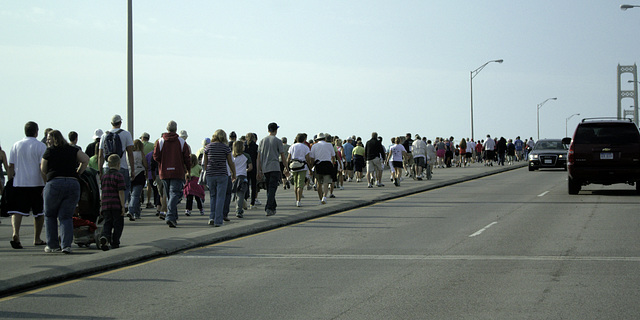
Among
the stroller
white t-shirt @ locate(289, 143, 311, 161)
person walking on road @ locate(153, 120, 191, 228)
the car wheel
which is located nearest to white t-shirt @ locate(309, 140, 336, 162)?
white t-shirt @ locate(289, 143, 311, 161)

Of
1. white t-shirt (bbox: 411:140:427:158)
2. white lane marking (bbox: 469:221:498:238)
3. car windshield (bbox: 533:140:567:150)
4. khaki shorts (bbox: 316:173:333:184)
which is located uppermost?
car windshield (bbox: 533:140:567:150)

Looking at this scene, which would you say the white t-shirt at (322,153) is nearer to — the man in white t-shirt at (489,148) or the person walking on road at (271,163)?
the person walking on road at (271,163)

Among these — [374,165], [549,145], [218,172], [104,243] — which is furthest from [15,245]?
[549,145]

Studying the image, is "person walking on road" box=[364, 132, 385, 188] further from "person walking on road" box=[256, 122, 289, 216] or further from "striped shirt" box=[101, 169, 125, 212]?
"striped shirt" box=[101, 169, 125, 212]

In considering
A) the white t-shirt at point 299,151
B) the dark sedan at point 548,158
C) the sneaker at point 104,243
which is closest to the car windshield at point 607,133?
the white t-shirt at point 299,151

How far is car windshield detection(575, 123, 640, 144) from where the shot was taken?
20.7m

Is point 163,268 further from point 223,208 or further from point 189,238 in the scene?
point 223,208

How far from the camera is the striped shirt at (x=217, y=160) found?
46.1 feet

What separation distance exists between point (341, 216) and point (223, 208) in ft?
9.34

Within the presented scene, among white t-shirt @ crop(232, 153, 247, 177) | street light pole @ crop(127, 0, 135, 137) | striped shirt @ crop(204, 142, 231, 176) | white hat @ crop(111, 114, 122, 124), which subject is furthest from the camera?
street light pole @ crop(127, 0, 135, 137)

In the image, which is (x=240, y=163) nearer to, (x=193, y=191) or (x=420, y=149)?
(x=193, y=191)

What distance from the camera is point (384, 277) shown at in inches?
337

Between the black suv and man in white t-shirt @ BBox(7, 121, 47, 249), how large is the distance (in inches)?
585

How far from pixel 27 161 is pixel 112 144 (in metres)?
3.12
